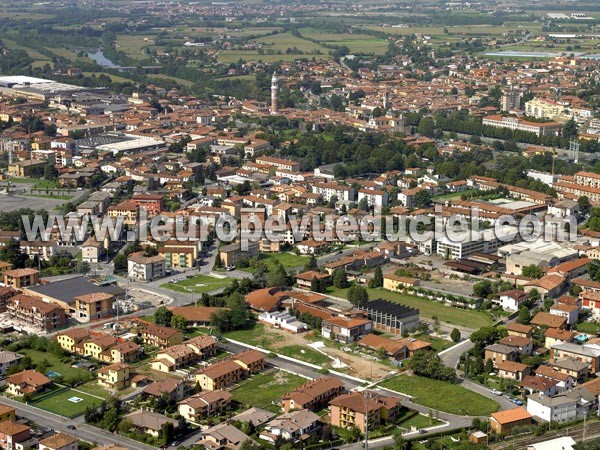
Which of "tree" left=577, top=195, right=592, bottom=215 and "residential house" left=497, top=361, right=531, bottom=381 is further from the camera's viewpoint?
"tree" left=577, top=195, right=592, bottom=215

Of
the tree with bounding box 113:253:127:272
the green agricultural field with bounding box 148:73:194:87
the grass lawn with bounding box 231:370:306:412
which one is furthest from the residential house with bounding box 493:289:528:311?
the green agricultural field with bounding box 148:73:194:87

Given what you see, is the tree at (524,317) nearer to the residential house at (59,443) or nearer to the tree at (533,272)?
the tree at (533,272)

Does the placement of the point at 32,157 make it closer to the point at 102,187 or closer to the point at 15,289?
the point at 102,187

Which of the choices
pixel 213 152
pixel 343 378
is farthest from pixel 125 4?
pixel 343 378

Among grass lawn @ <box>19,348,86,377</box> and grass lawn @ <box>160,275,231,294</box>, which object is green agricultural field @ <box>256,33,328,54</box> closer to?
grass lawn @ <box>160,275,231,294</box>

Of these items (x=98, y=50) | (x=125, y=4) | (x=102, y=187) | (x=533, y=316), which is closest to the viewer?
(x=533, y=316)

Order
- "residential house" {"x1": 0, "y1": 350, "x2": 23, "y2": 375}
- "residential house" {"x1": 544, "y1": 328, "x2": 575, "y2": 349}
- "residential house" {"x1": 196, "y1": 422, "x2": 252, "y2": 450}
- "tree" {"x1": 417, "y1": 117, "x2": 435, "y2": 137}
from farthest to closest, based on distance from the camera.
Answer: "tree" {"x1": 417, "y1": 117, "x2": 435, "y2": 137} → "residential house" {"x1": 544, "y1": 328, "x2": 575, "y2": 349} → "residential house" {"x1": 0, "y1": 350, "x2": 23, "y2": 375} → "residential house" {"x1": 196, "y1": 422, "x2": 252, "y2": 450}
